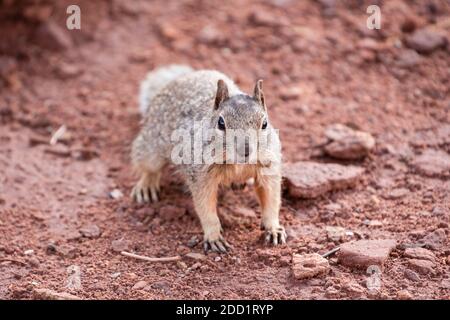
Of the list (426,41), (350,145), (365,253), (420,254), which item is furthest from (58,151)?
(426,41)

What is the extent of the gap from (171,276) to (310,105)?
296 cm

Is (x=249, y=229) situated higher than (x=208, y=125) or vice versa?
(x=208, y=125)

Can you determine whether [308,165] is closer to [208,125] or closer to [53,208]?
[208,125]

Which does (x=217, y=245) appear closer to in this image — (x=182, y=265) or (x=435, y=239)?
(x=182, y=265)

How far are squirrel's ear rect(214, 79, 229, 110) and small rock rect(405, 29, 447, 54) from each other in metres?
3.40

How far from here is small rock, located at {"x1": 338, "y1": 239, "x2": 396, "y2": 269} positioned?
211 inches

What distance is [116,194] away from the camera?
22.6ft

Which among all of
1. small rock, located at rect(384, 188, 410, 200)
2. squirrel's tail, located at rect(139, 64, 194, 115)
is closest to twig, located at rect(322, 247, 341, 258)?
small rock, located at rect(384, 188, 410, 200)

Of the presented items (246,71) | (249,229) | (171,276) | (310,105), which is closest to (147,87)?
(246,71)

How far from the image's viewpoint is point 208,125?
583 cm

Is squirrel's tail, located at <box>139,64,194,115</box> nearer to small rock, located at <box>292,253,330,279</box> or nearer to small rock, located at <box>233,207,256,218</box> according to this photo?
small rock, located at <box>233,207,256,218</box>

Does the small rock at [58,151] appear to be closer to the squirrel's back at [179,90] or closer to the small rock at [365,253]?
the squirrel's back at [179,90]
